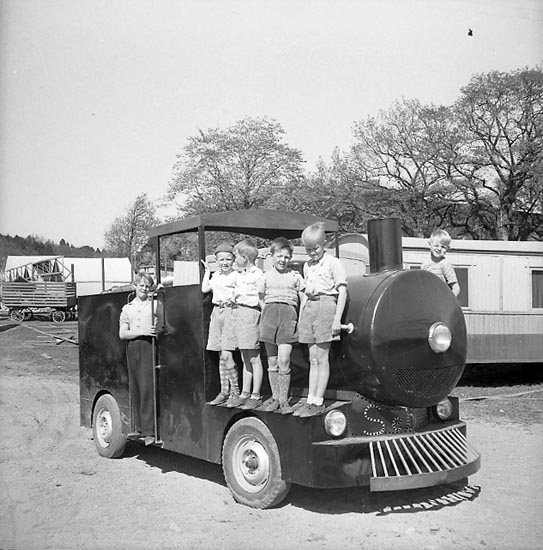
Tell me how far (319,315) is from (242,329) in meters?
0.74

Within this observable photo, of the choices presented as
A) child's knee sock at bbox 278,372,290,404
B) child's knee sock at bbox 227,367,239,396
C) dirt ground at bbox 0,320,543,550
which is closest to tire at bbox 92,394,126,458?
dirt ground at bbox 0,320,543,550

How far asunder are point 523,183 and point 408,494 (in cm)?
2906

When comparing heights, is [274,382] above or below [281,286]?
below

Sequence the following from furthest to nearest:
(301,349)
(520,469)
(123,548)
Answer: (520,469) < (301,349) < (123,548)

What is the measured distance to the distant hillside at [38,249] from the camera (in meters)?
56.5

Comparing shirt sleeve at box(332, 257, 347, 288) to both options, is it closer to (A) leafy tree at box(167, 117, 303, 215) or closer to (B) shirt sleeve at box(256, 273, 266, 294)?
(B) shirt sleeve at box(256, 273, 266, 294)

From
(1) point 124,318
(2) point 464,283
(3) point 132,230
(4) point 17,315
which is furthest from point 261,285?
(3) point 132,230

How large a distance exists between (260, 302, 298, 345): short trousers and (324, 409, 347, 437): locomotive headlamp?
2.20ft

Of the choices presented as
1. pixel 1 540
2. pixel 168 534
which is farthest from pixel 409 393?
pixel 1 540

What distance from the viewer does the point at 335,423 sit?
201 inches

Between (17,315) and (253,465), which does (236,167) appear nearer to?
(17,315)

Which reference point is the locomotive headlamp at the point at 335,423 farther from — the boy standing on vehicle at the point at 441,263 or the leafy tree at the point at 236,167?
the leafy tree at the point at 236,167

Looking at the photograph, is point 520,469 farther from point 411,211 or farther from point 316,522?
point 411,211

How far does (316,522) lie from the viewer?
16.8ft
